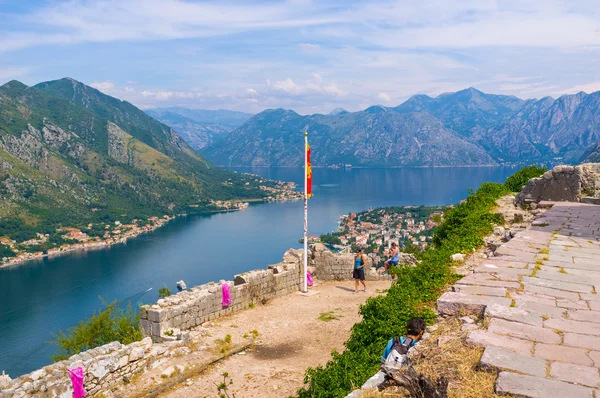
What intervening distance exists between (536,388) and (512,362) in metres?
0.50

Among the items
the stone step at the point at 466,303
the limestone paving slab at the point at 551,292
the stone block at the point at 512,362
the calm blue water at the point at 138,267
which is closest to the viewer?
the stone block at the point at 512,362

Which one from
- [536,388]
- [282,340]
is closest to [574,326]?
[536,388]

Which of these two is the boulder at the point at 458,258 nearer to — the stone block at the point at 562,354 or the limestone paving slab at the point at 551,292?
the limestone paving slab at the point at 551,292

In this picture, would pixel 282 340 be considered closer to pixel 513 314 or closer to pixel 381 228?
pixel 513 314

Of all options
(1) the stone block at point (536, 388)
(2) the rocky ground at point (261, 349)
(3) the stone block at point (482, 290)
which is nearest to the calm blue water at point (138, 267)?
(2) the rocky ground at point (261, 349)

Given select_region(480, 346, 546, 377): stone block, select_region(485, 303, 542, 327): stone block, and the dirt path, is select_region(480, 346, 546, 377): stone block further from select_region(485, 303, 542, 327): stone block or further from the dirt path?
the dirt path

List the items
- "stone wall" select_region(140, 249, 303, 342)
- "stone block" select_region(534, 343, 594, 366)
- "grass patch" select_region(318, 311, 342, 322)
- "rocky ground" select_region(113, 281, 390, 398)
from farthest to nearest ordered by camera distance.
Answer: "grass patch" select_region(318, 311, 342, 322) → "stone wall" select_region(140, 249, 303, 342) → "rocky ground" select_region(113, 281, 390, 398) → "stone block" select_region(534, 343, 594, 366)

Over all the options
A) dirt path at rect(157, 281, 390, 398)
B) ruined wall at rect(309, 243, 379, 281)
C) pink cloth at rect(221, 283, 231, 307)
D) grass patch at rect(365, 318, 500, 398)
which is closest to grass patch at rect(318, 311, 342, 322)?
dirt path at rect(157, 281, 390, 398)

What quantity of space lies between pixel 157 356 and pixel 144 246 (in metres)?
109

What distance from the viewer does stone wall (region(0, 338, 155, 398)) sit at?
8281mm

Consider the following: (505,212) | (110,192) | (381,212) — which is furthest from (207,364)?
(110,192)

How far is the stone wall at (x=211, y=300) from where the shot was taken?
11797 millimetres

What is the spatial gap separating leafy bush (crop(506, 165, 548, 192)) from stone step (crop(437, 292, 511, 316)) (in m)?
17.0

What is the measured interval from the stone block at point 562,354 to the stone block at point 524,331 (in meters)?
0.15
